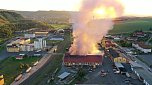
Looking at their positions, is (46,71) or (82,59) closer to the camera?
(46,71)

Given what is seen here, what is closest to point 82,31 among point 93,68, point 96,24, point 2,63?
point 96,24

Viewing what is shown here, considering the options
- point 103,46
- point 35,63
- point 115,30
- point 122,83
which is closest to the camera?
point 122,83

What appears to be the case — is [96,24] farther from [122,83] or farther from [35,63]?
[122,83]

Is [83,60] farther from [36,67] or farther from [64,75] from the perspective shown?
[36,67]

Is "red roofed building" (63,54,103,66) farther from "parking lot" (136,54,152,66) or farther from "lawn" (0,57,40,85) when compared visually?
"parking lot" (136,54,152,66)

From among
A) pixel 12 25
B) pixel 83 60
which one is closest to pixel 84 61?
pixel 83 60

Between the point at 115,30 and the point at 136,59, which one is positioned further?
the point at 115,30

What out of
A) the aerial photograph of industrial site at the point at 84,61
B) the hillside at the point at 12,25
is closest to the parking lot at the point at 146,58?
the aerial photograph of industrial site at the point at 84,61

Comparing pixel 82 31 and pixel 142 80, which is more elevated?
pixel 82 31
